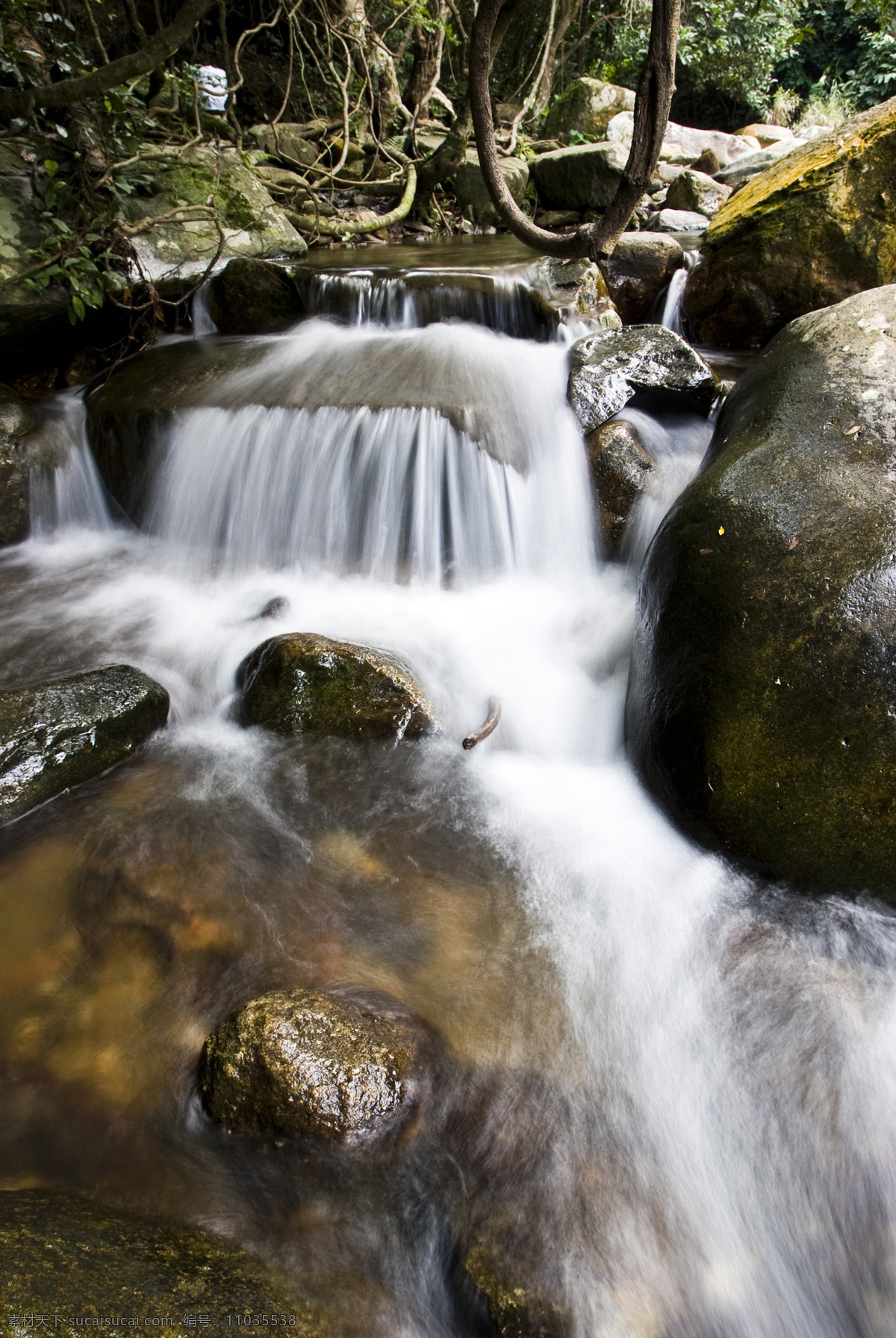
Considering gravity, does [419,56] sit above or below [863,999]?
above

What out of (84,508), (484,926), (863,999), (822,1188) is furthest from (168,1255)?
(84,508)

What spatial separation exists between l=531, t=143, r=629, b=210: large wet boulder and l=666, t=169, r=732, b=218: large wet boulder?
3.73 feet

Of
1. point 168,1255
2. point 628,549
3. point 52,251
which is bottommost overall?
point 168,1255

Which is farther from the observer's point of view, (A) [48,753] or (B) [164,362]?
(B) [164,362]

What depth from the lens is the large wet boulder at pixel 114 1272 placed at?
1.41 meters

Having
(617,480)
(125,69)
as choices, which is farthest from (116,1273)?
(125,69)

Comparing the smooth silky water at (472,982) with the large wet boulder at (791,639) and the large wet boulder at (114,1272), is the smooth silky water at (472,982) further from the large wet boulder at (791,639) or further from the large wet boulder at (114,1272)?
the large wet boulder at (791,639)

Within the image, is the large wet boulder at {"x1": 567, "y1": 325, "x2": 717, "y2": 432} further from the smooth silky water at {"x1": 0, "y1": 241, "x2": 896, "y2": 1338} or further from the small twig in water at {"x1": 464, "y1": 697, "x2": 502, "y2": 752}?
the small twig in water at {"x1": 464, "y1": 697, "x2": 502, "y2": 752}

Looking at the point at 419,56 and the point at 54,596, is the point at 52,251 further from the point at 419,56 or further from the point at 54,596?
the point at 419,56

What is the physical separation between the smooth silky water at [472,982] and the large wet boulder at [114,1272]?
0.10m

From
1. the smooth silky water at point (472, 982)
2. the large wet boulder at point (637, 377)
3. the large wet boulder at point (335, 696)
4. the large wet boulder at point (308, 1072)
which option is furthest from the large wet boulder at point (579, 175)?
the large wet boulder at point (308, 1072)

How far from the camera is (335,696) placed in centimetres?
364

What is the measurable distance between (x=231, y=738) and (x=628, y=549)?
2769 millimetres

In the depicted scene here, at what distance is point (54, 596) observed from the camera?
16.1ft
